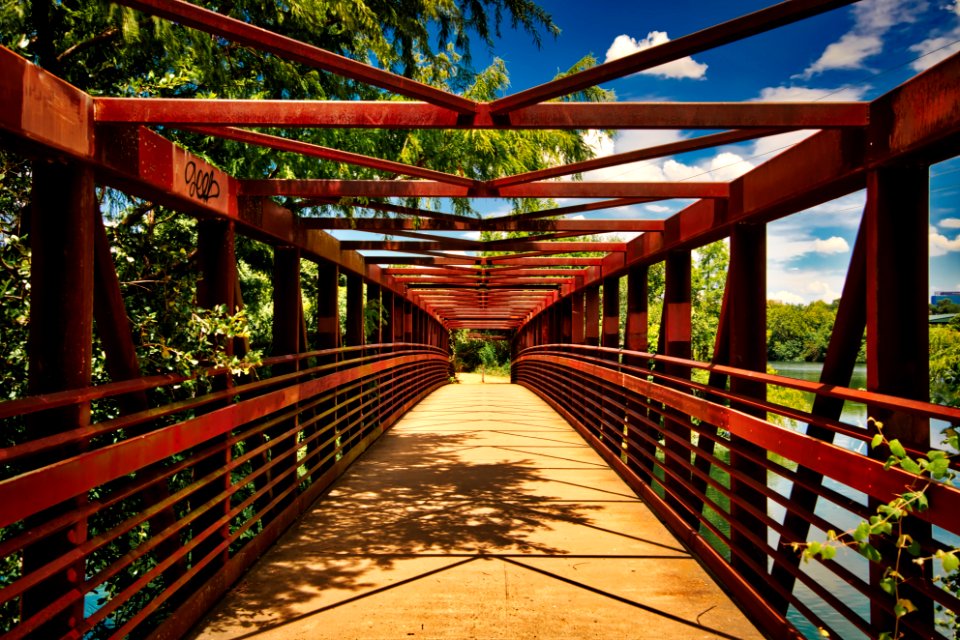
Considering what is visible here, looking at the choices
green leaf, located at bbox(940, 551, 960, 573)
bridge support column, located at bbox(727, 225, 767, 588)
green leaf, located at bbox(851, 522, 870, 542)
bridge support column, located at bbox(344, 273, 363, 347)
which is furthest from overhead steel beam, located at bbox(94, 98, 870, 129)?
bridge support column, located at bbox(344, 273, 363, 347)

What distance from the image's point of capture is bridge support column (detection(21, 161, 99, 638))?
255cm

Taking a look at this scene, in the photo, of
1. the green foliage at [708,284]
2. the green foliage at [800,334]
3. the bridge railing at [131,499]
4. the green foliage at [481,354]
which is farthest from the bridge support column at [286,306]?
the green foliage at [800,334]

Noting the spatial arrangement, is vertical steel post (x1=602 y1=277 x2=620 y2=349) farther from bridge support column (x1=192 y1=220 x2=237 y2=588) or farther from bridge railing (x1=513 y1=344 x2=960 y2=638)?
bridge support column (x1=192 y1=220 x2=237 y2=588)

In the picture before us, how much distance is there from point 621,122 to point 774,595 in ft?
7.89

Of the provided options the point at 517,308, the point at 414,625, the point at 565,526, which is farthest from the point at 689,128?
the point at 517,308

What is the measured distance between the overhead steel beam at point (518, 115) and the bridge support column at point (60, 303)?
526 millimetres

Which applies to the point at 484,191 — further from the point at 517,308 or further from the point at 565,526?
the point at 517,308

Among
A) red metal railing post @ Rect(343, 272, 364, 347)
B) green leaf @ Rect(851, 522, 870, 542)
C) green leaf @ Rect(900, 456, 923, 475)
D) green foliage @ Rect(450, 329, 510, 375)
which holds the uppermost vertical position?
red metal railing post @ Rect(343, 272, 364, 347)

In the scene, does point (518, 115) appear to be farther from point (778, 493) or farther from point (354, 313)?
point (354, 313)

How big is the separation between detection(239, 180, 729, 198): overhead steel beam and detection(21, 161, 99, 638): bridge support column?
1957 mm

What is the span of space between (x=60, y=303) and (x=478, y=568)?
104 inches

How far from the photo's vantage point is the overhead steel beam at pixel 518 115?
312cm

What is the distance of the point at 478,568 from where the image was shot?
4.09 meters

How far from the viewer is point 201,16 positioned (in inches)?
102
